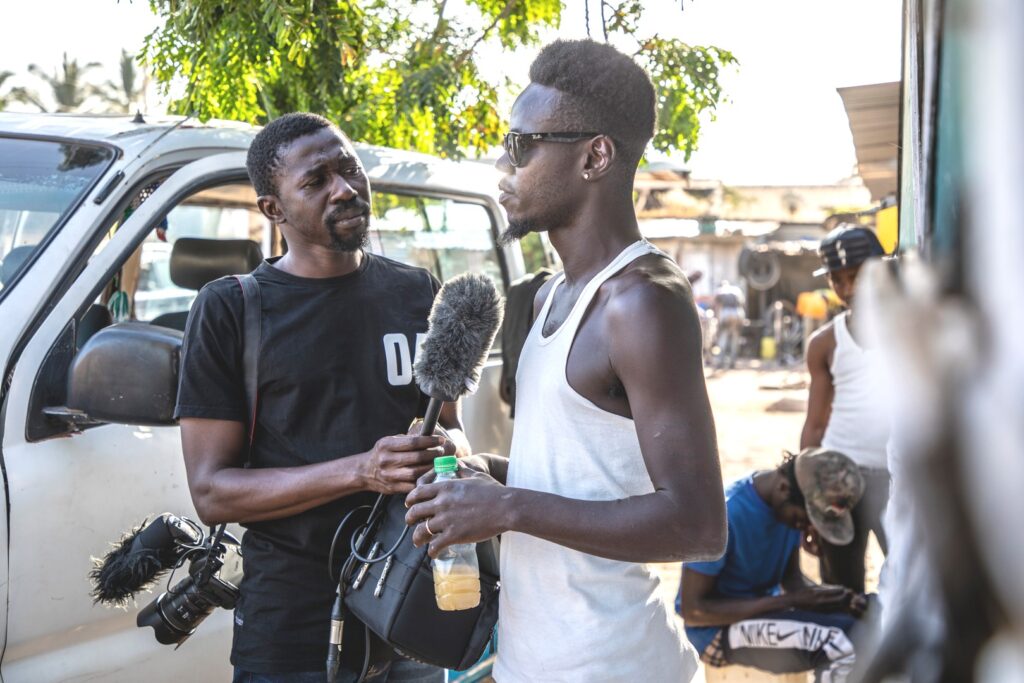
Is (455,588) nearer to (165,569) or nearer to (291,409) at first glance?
(291,409)

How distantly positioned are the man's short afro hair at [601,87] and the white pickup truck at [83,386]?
113cm

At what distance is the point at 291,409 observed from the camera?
7.25 ft

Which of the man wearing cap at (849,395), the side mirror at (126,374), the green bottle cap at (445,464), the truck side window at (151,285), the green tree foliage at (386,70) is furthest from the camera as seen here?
the man wearing cap at (849,395)

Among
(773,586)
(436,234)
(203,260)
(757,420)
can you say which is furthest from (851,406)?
(757,420)

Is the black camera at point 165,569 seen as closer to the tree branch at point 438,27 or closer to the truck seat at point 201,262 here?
the truck seat at point 201,262

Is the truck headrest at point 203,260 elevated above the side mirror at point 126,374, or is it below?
above

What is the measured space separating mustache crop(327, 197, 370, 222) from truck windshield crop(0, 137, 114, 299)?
3.06ft

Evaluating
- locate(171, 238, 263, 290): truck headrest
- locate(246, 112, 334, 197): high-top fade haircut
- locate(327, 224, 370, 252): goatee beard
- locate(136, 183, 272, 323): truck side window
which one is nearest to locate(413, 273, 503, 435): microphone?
locate(327, 224, 370, 252): goatee beard

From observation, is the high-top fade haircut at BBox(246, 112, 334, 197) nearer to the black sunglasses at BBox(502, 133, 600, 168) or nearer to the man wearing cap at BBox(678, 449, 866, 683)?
the black sunglasses at BBox(502, 133, 600, 168)

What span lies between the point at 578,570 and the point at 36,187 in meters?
2.10

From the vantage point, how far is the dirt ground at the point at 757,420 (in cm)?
757

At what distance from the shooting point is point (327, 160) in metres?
2.42

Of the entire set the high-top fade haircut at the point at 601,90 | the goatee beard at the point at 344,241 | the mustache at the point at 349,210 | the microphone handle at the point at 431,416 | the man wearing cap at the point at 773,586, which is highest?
the high-top fade haircut at the point at 601,90

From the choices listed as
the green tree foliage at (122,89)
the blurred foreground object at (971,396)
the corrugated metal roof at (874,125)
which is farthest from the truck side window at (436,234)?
the green tree foliage at (122,89)
